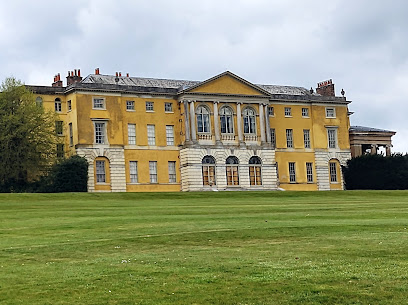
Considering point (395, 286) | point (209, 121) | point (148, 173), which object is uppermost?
point (209, 121)

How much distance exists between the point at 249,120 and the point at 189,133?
705 centimetres

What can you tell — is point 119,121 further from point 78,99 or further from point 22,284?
point 22,284

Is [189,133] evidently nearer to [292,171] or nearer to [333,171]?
[292,171]

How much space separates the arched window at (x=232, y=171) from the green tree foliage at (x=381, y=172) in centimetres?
1322

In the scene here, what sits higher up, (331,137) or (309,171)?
(331,137)

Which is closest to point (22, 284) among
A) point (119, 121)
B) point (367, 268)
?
point (367, 268)

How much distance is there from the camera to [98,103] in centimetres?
7500

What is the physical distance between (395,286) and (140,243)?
9.02 meters

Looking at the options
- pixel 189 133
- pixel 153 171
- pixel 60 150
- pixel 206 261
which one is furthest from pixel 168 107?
pixel 206 261

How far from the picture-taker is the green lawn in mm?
14691

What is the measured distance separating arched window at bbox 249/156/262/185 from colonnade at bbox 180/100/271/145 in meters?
2.07

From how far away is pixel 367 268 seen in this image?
1670 centimetres

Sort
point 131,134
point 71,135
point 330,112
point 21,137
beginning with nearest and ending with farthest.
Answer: point 21,137
point 71,135
point 131,134
point 330,112

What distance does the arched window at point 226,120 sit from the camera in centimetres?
7988
